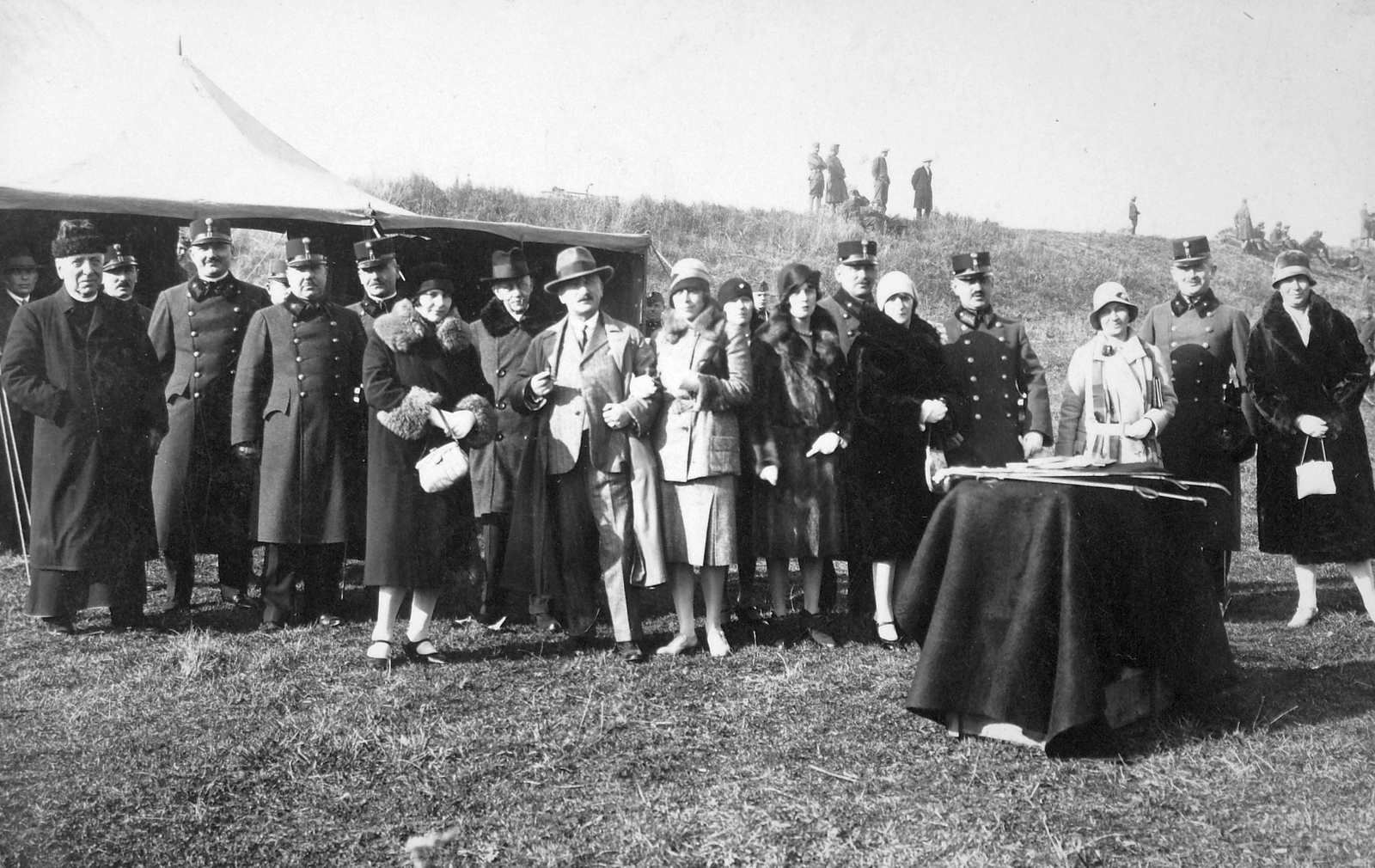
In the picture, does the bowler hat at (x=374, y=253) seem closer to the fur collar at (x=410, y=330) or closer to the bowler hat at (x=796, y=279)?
the fur collar at (x=410, y=330)

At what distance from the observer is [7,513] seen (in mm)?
7230

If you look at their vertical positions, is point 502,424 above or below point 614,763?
above

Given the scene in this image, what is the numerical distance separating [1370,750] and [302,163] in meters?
8.66

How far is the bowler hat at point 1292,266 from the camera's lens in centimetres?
579

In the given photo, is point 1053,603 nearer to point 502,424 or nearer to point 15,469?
point 502,424

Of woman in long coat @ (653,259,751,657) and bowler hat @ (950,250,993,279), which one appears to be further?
bowler hat @ (950,250,993,279)

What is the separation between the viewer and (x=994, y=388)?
5465 millimetres

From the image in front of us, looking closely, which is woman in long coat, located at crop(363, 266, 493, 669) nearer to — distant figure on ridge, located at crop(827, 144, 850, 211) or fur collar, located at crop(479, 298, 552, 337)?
fur collar, located at crop(479, 298, 552, 337)

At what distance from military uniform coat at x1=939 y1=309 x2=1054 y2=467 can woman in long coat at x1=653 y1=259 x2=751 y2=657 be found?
119 cm

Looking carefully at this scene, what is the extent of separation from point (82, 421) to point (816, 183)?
1705 cm

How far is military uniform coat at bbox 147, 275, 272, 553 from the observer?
233 inches

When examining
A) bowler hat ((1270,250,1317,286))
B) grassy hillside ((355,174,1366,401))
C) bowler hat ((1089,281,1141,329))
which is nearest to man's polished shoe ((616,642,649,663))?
bowler hat ((1089,281,1141,329))

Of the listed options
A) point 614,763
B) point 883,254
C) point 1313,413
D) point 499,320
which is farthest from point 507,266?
point 883,254

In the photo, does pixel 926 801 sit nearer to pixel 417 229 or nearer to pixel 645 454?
pixel 645 454
